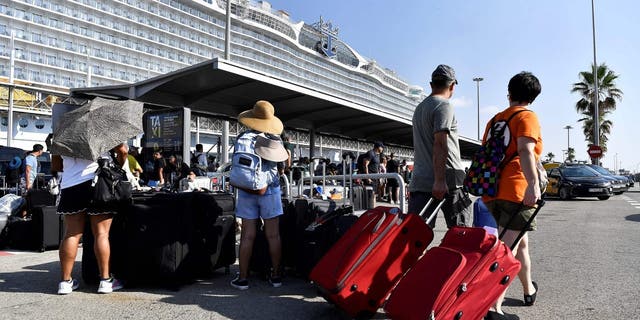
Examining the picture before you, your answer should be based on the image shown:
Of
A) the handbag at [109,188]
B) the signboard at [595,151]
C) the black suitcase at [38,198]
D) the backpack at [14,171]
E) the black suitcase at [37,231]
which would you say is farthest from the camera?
the signboard at [595,151]

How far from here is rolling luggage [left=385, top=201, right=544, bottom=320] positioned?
2.41m

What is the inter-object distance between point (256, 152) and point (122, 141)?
3.80ft

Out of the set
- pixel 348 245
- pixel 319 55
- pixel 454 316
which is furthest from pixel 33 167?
pixel 319 55

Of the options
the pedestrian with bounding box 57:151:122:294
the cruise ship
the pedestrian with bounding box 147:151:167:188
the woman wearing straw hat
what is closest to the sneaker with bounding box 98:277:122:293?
the pedestrian with bounding box 57:151:122:294

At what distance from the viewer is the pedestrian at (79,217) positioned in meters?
3.68

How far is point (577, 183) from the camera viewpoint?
672 inches

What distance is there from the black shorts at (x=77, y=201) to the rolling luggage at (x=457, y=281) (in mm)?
2530

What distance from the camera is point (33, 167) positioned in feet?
30.0

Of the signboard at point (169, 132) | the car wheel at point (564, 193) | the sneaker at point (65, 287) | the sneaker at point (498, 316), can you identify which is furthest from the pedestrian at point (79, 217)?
the car wheel at point (564, 193)

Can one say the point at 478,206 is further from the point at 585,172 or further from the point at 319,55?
the point at 319,55

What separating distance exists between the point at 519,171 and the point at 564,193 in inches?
658

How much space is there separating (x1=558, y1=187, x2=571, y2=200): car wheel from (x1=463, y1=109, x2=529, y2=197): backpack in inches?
645

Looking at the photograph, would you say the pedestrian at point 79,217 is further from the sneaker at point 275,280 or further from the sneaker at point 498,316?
the sneaker at point 498,316

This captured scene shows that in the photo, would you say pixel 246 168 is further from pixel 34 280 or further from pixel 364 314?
pixel 34 280
